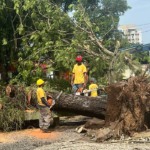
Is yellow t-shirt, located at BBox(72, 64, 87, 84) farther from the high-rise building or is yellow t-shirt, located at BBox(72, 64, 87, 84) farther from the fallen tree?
the high-rise building

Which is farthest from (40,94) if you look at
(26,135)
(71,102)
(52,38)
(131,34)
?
(131,34)

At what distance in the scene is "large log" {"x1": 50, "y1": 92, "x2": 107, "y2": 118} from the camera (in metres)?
9.98

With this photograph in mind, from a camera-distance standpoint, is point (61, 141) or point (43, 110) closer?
point (61, 141)

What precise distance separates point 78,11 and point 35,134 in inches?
204

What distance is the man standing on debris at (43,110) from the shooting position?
380 inches

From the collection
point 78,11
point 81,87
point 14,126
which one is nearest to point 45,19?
point 78,11

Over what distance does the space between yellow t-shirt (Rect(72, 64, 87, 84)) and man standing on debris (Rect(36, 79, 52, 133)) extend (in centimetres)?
195

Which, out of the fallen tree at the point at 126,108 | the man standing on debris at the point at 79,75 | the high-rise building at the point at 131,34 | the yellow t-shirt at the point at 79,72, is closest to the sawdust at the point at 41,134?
the fallen tree at the point at 126,108

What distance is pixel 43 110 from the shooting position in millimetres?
9812

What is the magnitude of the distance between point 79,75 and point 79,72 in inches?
3.9

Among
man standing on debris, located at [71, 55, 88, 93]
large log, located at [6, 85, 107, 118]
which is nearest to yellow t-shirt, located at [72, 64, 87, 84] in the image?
man standing on debris, located at [71, 55, 88, 93]

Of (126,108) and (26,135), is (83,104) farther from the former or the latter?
(26,135)

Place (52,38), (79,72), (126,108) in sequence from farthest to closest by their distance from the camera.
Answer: (52,38), (79,72), (126,108)

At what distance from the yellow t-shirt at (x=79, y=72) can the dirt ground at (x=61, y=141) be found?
1678mm
